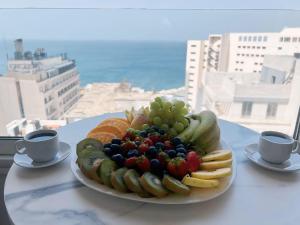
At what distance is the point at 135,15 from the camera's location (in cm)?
128

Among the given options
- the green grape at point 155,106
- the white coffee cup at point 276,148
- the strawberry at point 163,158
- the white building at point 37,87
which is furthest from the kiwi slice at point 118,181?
the white building at point 37,87

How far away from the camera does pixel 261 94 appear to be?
1.40 meters

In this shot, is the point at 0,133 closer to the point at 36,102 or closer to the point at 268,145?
the point at 36,102

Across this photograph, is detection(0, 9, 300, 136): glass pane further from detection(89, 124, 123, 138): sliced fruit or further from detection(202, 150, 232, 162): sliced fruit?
detection(202, 150, 232, 162): sliced fruit

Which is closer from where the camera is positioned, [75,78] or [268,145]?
[268,145]

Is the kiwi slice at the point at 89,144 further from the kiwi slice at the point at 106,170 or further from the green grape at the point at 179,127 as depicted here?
the green grape at the point at 179,127

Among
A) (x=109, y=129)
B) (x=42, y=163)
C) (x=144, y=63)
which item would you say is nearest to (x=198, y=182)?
(x=109, y=129)

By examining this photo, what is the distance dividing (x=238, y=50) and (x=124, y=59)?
0.61 m

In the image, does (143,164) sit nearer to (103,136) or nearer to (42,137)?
(103,136)

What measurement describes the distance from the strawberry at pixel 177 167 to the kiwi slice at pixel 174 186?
2 cm

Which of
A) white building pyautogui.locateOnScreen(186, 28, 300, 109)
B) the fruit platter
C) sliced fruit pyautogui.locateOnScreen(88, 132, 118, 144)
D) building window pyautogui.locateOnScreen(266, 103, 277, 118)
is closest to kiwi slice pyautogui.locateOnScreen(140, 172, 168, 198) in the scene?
the fruit platter

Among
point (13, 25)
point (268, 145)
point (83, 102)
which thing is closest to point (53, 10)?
point (13, 25)

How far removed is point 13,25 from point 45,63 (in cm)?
24

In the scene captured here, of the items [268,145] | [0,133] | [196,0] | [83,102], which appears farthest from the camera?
[83,102]
